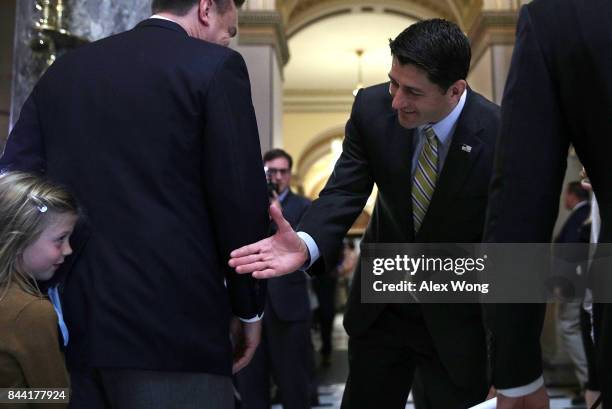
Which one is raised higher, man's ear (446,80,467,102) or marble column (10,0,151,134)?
marble column (10,0,151,134)

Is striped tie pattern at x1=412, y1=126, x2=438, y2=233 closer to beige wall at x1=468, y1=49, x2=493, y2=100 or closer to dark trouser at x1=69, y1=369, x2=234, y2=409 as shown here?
dark trouser at x1=69, y1=369, x2=234, y2=409

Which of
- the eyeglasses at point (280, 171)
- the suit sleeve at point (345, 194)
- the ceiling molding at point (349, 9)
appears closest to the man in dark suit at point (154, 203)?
the suit sleeve at point (345, 194)

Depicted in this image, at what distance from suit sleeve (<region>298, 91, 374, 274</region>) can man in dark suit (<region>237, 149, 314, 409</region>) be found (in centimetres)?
212

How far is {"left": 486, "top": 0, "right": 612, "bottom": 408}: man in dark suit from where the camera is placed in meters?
1.26

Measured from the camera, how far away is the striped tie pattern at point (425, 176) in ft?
7.54

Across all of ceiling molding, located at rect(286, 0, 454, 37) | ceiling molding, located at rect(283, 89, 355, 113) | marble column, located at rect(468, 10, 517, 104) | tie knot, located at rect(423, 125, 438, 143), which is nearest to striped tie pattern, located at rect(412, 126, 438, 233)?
tie knot, located at rect(423, 125, 438, 143)

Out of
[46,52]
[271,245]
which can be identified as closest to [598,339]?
[271,245]

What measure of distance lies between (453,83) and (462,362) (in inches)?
34.5

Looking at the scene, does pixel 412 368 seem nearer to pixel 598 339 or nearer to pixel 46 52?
pixel 598 339

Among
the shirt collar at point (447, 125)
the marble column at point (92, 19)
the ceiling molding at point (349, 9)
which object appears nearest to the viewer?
the shirt collar at point (447, 125)

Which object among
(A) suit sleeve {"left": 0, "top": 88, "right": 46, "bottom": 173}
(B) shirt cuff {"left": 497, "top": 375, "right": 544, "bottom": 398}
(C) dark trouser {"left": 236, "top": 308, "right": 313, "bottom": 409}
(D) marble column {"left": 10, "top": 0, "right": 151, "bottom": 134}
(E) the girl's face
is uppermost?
(D) marble column {"left": 10, "top": 0, "right": 151, "bottom": 134}

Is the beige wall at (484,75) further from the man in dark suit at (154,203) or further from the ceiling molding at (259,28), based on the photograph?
the man in dark suit at (154,203)

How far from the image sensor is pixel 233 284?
72.2 inches

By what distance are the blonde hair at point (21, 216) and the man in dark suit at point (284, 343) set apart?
283 cm
